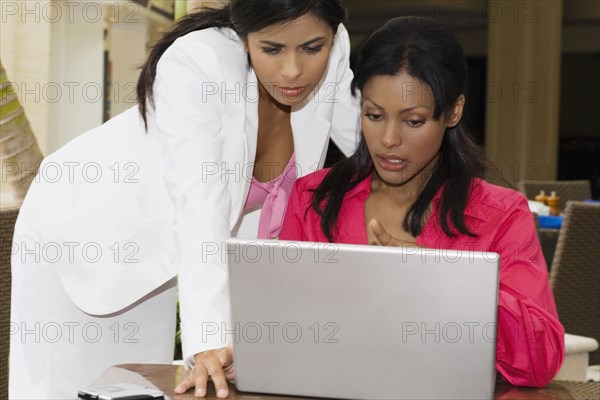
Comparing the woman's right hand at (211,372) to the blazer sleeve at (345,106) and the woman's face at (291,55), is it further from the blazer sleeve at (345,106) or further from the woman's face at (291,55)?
the blazer sleeve at (345,106)

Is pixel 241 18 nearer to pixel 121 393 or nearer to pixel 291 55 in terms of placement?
pixel 291 55

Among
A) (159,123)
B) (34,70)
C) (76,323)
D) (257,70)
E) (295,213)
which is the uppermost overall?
(34,70)

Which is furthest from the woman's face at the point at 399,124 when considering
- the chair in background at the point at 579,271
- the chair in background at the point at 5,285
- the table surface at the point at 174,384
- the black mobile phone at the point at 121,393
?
the chair in background at the point at 579,271

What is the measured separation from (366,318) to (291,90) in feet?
2.19

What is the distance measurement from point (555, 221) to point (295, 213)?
9.27ft

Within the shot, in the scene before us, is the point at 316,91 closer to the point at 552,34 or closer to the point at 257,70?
the point at 257,70

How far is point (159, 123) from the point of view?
5.28ft

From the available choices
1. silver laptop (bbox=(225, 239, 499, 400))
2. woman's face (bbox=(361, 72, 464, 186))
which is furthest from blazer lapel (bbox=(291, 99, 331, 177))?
silver laptop (bbox=(225, 239, 499, 400))

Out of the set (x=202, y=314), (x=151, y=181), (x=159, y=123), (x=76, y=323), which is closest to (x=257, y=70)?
(x=159, y=123)

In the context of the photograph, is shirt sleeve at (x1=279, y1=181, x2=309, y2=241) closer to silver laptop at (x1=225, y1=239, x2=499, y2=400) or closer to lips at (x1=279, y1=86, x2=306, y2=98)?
lips at (x1=279, y1=86, x2=306, y2=98)

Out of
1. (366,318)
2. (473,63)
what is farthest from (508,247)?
(473,63)

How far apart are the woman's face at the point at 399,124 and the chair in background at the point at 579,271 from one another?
183 cm

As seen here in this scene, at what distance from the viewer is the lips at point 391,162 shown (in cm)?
167

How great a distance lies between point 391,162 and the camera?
1.68 m
